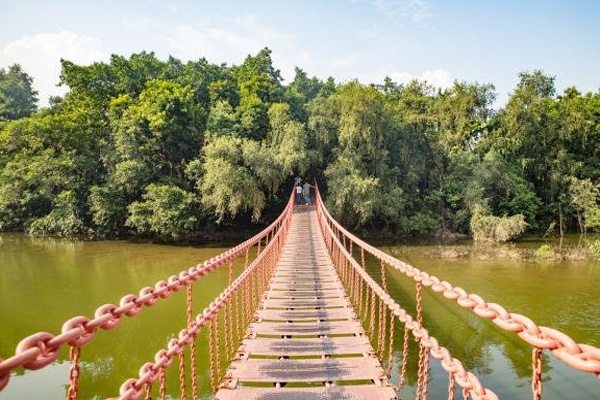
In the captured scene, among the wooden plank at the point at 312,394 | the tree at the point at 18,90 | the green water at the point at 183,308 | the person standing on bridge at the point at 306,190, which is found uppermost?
the tree at the point at 18,90

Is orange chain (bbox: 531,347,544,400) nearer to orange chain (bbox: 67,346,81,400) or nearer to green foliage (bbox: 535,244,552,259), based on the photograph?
orange chain (bbox: 67,346,81,400)

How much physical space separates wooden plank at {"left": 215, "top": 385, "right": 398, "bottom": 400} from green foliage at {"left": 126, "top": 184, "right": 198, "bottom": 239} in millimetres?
→ 13646

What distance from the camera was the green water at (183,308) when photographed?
241 inches

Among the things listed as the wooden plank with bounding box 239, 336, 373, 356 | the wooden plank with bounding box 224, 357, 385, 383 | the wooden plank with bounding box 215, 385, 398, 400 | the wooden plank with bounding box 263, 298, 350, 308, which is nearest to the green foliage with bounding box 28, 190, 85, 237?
the wooden plank with bounding box 263, 298, 350, 308

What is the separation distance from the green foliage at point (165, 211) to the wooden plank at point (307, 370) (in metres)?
13.3

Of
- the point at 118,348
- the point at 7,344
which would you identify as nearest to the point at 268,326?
the point at 118,348

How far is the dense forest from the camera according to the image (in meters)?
16.2

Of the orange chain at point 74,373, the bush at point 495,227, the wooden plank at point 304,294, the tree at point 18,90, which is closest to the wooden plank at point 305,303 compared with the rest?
the wooden plank at point 304,294

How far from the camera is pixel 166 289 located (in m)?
1.83

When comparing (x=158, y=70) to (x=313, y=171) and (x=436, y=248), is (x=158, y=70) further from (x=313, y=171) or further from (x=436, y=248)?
(x=436, y=248)

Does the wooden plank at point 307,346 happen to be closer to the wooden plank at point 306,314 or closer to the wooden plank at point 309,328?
the wooden plank at point 309,328

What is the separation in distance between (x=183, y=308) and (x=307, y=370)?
699 centimetres

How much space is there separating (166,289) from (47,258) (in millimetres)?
14717

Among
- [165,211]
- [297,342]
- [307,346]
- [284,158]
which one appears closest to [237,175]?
[284,158]
